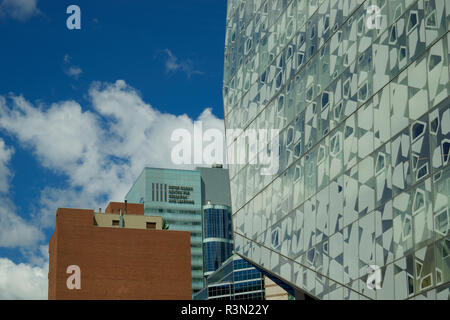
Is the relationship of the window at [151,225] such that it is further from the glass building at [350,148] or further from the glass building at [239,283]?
the glass building at [350,148]

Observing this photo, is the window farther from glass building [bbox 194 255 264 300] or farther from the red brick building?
glass building [bbox 194 255 264 300]

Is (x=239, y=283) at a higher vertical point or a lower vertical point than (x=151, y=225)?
lower

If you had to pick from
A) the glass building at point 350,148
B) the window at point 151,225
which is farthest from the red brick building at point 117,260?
the glass building at point 350,148

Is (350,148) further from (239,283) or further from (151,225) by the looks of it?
(239,283)

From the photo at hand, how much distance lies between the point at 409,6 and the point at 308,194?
52.8 ft

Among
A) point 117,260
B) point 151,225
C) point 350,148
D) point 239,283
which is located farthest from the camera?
point 239,283

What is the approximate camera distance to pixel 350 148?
42125 millimetres

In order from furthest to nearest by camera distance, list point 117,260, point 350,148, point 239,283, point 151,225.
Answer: point 239,283
point 151,225
point 117,260
point 350,148

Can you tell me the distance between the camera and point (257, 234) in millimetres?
58250

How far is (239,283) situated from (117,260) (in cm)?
4267

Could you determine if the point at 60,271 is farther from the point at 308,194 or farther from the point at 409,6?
the point at 409,6

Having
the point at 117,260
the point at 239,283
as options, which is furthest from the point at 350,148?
the point at 239,283

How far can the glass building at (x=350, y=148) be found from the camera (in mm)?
33500
